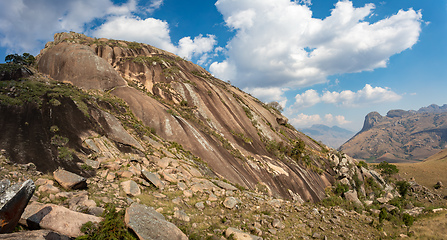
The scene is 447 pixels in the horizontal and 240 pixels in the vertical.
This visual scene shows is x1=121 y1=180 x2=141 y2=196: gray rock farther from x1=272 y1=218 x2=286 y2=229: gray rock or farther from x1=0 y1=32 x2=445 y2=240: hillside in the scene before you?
x1=272 y1=218 x2=286 y2=229: gray rock

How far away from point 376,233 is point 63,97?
3368 centimetres

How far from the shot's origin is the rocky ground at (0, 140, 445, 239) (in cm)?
806

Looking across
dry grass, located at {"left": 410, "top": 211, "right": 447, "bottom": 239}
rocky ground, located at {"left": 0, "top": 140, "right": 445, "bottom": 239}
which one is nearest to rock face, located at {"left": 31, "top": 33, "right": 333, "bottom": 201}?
rocky ground, located at {"left": 0, "top": 140, "right": 445, "bottom": 239}

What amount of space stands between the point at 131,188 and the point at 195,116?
19716mm

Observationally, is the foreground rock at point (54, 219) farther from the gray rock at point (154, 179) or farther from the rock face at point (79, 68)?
the rock face at point (79, 68)

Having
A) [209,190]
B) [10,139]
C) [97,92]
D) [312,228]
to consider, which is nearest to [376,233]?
[312,228]

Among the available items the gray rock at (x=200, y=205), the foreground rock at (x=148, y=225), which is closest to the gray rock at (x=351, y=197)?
the gray rock at (x=200, y=205)

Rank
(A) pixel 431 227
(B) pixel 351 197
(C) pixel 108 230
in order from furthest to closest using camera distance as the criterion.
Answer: (B) pixel 351 197
(A) pixel 431 227
(C) pixel 108 230

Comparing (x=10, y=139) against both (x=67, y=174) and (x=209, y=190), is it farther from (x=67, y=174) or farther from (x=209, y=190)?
(x=209, y=190)

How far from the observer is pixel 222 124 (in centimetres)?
3241

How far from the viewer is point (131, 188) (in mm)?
11766

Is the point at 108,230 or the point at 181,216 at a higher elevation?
the point at 108,230

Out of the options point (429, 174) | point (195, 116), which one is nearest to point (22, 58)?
point (195, 116)

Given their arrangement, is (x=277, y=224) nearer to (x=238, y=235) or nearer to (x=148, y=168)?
(x=238, y=235)
